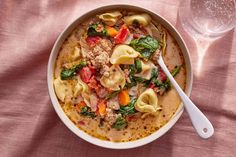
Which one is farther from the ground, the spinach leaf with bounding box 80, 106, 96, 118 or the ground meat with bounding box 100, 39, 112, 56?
the ground meat with bounding box 100, 39, 112, 56

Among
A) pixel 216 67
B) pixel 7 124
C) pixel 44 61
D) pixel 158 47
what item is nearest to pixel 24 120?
pixel 7 124

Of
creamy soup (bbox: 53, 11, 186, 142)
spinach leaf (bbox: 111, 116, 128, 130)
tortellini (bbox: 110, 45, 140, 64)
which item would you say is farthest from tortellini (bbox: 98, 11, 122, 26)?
spinach leaf (bbox: 111, 116, 128, 130)

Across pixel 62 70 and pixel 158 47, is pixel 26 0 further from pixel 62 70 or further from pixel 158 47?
pixel 158 47

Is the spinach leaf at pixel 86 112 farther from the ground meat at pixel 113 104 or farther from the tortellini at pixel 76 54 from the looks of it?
the tortellini at pixel 76 54

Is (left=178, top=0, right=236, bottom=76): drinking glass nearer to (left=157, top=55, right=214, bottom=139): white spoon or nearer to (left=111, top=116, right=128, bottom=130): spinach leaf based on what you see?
(left=157, top=55, right=214, bottom=139): white spoon

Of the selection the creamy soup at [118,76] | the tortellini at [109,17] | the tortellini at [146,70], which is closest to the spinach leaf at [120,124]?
the creamy soup at [118,76]

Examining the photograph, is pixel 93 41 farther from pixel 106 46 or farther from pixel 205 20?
pixel 205 20
